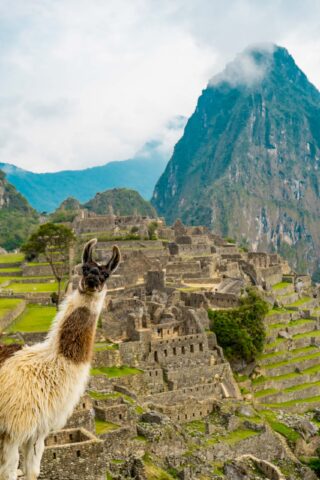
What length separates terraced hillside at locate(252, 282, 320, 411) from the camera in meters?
29.5

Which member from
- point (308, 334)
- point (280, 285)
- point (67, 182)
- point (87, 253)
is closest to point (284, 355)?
point (308, 334)

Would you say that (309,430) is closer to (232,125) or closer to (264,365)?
(264,365)

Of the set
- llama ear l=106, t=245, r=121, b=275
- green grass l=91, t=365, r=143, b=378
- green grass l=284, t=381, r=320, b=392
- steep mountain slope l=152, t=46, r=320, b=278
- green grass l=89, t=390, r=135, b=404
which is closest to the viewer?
llama ear l=106, t=245, r=121, b=275

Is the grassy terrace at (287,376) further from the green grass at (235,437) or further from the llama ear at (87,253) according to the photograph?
the llama ear at (87,253)

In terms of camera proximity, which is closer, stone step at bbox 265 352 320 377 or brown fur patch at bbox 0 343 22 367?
brown fur patch at bbox 0 343 22 367

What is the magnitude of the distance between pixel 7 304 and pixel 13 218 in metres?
52.6

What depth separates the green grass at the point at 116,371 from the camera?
2165 centimetres

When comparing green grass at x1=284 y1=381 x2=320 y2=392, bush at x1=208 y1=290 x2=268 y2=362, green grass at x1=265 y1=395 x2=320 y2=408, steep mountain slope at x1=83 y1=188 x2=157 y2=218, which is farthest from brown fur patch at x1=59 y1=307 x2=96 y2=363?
steep mountain slope at x1=83 y1=188 x2=157 y2=218

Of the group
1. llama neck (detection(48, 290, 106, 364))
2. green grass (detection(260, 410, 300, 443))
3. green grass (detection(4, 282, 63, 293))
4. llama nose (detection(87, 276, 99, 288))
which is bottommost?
green grass (detection(260, 410, 300, 443))

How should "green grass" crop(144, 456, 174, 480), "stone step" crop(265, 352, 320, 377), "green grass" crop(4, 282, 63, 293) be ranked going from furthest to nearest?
"green grass" crop(4, 282, 63, 293)
"stone step" crop(265, 352, 320, 377)
"green grass" crop(144, 456, 174, 480)

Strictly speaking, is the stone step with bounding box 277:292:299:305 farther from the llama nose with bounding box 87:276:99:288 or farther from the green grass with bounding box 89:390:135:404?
the llama nose with bounding box 87:276:99:288

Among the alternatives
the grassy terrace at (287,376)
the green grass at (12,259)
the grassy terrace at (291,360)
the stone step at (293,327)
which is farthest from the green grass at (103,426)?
the green grass at (12,259)

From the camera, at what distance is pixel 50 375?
5719 mm

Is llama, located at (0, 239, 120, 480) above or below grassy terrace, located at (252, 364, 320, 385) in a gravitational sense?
above
